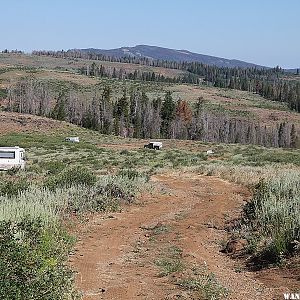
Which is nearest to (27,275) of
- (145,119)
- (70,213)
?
(70,213)

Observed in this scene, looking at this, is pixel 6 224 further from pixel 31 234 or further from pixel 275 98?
pixel 275 98

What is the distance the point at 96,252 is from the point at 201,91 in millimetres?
136525

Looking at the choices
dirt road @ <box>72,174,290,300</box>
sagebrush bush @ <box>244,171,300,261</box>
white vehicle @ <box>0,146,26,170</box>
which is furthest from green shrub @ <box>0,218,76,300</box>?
white vehicle @ <box>0,146,26,170</box>

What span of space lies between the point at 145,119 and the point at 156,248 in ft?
253

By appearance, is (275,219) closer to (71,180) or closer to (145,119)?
(71,180)

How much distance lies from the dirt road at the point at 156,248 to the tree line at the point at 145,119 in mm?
65010

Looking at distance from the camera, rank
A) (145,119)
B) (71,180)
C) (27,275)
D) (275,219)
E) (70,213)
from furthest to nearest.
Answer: (145,119) < (71,180) < (70,213) < (275,219) < (27,275)

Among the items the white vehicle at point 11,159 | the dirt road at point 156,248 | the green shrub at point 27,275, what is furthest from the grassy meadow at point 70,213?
the white vehicle at point 11,159

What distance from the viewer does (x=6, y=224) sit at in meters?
7.95

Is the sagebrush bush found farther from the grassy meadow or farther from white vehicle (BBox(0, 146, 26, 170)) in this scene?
white vehicle (BBox(0, 146, 26, 170))

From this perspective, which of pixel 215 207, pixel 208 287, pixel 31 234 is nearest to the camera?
pixel 208 287

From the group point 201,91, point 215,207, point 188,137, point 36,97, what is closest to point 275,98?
point 201,91

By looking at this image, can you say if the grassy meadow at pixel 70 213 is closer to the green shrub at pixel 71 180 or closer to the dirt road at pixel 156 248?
the green shrub at pixel 71 180

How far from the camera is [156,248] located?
1055cm
